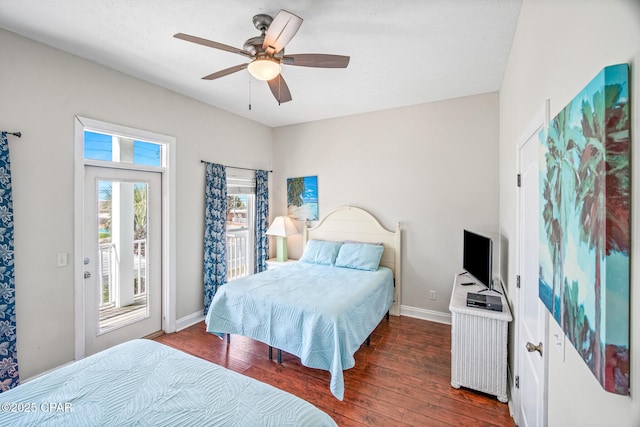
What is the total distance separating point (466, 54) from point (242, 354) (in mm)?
3537

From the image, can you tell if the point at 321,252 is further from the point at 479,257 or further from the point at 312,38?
the point at 312,38

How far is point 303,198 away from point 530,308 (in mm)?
3456

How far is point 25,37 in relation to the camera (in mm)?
2244

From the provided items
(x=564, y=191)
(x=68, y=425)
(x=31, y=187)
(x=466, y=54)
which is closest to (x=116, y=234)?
(x=31, y=187)

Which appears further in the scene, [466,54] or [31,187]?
[466,54]

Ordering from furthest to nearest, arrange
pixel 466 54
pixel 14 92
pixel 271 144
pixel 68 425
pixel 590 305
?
pixel 271 144, pixel 466 54, pixel 14 92, pixel 68 425, pixel 590 305

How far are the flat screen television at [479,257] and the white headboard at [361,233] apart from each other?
931mm

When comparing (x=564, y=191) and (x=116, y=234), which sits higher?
(x=564, y=191)

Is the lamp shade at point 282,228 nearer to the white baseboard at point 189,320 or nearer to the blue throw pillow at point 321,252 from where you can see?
the blue throw pillow at point 321,252

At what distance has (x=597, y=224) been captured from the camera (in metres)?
0.69

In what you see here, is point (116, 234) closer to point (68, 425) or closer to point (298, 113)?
point (68, 425)

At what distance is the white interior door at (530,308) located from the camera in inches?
53.1

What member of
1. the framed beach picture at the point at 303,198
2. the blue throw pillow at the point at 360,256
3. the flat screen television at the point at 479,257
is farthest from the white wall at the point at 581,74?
the framed beach picture at the point at 303,198

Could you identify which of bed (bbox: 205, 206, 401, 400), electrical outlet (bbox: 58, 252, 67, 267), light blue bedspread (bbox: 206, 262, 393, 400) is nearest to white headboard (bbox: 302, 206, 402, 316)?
bed (bbox: 205, 206, 401, 400)
